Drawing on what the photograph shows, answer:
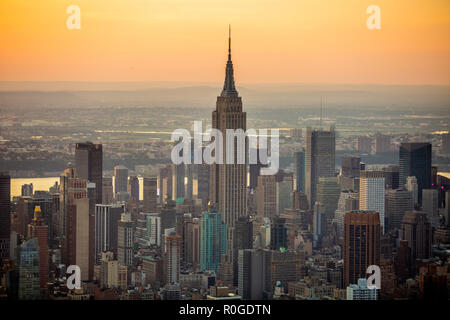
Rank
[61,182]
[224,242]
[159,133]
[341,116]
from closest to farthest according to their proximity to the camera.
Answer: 1. [159,133]
2. [341,116]
3. [61,182]
4. [224,242]

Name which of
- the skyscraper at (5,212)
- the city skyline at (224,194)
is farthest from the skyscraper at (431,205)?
the skyscraper at (5,212)

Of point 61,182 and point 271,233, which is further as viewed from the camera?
point 271,233

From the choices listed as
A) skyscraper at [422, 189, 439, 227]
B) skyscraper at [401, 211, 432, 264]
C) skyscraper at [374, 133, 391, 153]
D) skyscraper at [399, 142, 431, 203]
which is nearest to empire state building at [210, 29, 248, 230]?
skyscraper at [374, 133, 391, 153]

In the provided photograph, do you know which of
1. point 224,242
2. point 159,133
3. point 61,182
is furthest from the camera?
point 224,242

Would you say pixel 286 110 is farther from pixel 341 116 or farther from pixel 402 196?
pixel 402 196

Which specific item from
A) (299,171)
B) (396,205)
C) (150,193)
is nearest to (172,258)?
(150,193)

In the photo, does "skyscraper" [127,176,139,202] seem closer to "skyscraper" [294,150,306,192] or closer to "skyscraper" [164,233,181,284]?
"skyscraper" [164,233,181,284]

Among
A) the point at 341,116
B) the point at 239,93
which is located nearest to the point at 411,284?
the point at 341,116
